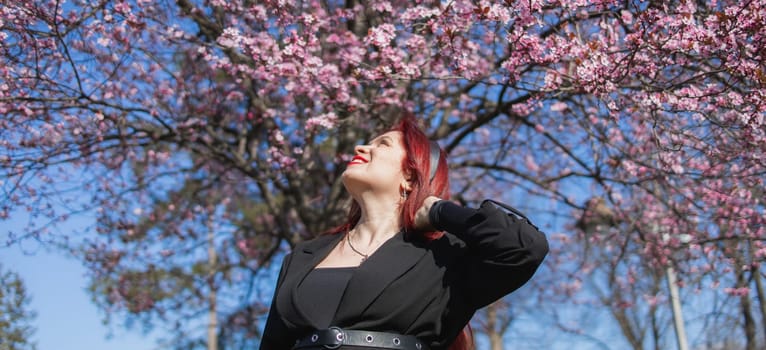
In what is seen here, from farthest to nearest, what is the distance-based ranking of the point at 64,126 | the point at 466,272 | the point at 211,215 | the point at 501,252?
1. the point at 211,215
2. the point at 64,126
3. the point at 466,272
4. the point at 501,252

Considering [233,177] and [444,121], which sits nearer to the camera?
[444,121]

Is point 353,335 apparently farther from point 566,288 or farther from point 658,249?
point 566,288

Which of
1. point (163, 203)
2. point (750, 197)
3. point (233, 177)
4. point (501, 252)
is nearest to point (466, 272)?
point (501, 252)

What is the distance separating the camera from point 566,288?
1069 centimetres

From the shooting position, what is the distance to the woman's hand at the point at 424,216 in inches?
90.3

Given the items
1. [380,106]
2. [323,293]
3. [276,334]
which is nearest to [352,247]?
[323,293]

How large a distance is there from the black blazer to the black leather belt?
0.07 ft

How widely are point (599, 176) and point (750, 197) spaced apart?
57.6 inches

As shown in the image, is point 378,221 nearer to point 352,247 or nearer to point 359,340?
point 352,247

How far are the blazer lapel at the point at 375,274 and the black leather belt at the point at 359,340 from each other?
0.16ft

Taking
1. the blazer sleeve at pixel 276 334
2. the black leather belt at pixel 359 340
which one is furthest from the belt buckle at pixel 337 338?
the blazer sleeve at pixel 276 334

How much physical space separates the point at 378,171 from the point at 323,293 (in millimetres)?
468

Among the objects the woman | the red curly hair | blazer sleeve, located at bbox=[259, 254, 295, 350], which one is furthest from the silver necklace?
blazer sleeve, located at bbox=[259, 254, 295, 350]

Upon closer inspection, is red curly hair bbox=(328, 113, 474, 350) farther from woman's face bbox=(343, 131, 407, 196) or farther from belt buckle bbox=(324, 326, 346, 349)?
belt buckle bbox=(324, 326, 346, 349)
